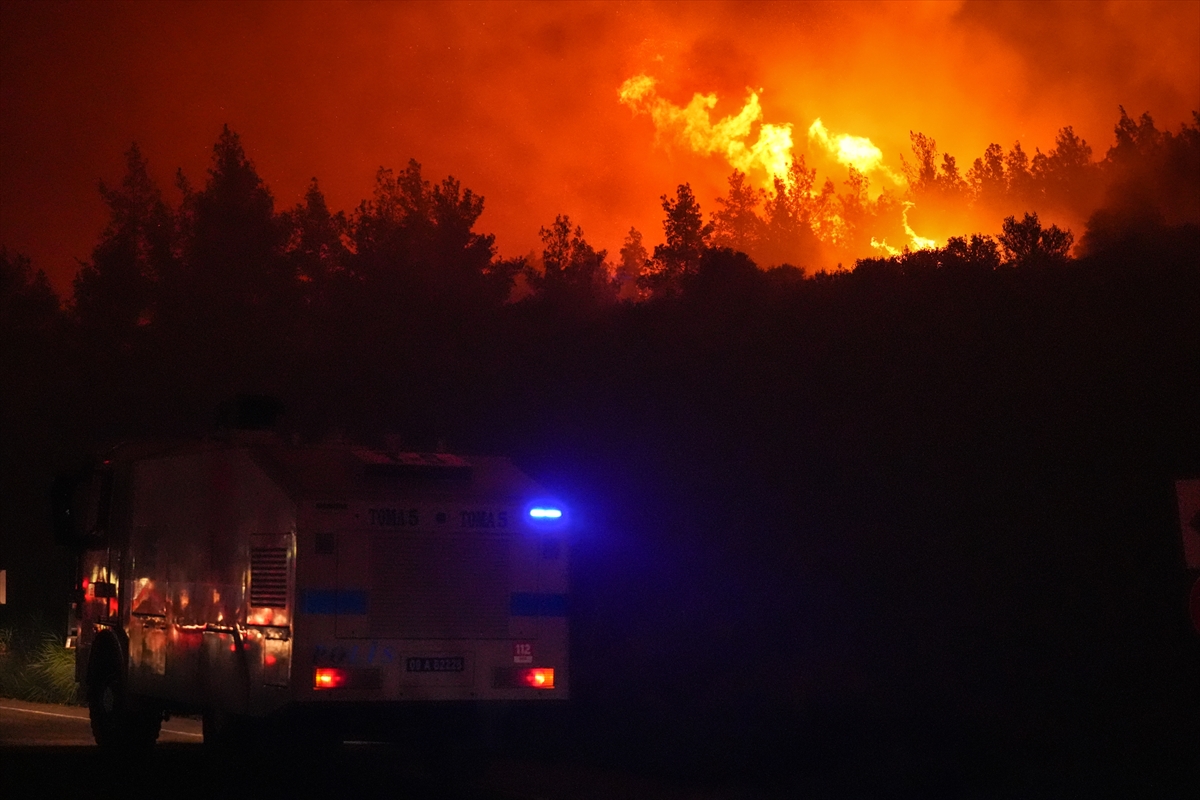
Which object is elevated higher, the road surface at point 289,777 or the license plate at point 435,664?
the license plate at point 435,664

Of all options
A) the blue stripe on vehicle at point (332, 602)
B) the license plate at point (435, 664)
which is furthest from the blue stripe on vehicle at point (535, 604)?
the blue stripe on vehicle at point (332, 602)

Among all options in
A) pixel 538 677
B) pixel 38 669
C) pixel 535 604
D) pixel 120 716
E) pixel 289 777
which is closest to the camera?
pixel 538 677

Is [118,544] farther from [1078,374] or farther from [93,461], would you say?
[1078,374]

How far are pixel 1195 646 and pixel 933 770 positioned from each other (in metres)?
3.94

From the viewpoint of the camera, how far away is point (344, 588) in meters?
12.1

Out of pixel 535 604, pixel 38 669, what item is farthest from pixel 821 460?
pixel 38 669

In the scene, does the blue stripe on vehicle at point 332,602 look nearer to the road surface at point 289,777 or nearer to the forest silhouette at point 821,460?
the road surface at point 289,777

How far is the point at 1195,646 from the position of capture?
48.0ft

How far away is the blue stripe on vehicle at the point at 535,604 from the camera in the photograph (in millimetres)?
12875

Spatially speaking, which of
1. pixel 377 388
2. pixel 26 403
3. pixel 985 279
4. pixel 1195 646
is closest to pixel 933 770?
pixel 1195 646

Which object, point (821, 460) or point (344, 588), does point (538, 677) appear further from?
point (821, 460)

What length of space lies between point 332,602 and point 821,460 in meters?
10.1

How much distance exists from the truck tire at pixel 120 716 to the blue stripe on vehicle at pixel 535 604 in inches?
165

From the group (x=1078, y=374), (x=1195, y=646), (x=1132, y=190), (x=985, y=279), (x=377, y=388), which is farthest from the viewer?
(x=1132, y=190)
